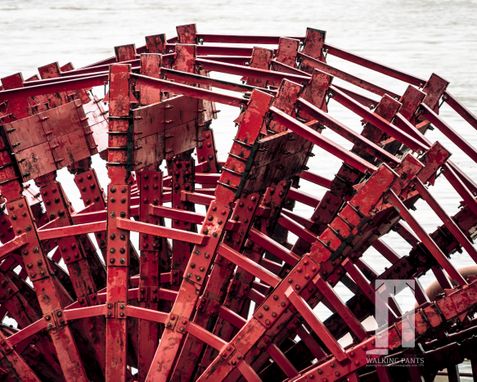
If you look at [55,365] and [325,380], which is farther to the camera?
[55,365]

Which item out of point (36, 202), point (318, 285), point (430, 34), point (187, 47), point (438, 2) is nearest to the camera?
point (318, 285)

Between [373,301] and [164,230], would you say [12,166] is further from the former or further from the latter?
[373,301]

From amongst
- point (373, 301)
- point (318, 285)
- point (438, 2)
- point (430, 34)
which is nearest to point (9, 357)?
point (318, 285)

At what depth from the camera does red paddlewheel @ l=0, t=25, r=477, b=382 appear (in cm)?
671

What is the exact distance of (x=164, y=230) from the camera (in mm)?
6867

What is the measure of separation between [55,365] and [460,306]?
10.3 feet

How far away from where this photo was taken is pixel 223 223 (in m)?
6.74

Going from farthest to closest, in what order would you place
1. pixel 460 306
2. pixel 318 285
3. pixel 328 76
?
pixel 328 76
pixel 318 285
pixel 460 306

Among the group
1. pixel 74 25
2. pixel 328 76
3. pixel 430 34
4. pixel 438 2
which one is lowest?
pixel 328 76

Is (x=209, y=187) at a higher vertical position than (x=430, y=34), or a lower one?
lower

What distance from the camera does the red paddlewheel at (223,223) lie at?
6715mm

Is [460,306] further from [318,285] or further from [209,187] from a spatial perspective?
[209,187]

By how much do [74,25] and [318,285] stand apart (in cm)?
2180

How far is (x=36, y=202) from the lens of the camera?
9664 mm
